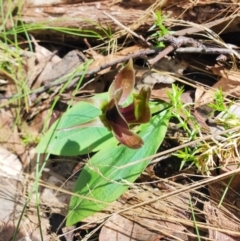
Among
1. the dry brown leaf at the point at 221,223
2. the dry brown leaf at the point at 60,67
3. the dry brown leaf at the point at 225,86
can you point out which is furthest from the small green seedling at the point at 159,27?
the dry brown leaf at the point at 221,223

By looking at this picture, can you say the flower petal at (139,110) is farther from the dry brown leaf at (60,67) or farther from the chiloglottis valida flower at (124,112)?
the dry brown leaf at (60,67)

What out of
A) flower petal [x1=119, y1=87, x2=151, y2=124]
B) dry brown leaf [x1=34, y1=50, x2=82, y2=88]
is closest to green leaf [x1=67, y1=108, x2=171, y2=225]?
flower petal [x1=119, y1=87, x2=151, y2=124]

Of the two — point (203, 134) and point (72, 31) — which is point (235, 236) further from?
point (72, 31)

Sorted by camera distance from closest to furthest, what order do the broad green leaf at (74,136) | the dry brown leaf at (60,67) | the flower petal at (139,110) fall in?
1. the flower petal at (139,110)
2. the broad green leaf at (74,136)
3. the dry brown leaf at (60,67)

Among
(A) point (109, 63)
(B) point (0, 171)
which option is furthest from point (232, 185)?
(B) point (0, 171)

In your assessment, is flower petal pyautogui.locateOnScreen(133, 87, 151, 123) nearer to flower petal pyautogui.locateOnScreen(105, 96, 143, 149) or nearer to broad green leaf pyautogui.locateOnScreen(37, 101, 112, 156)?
flower petal pyautogui.locateOnScreen(105, 96, 143, 149)
